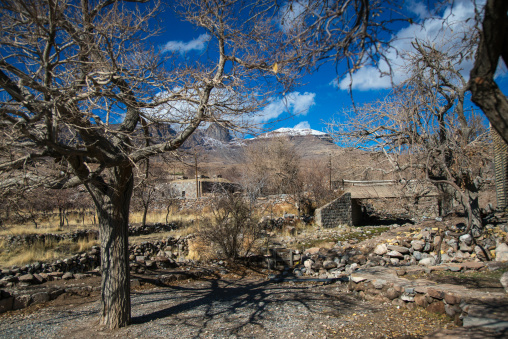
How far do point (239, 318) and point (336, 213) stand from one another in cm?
1467

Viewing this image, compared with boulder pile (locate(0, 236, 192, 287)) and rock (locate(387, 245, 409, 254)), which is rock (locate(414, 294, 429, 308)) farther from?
boulder pile (locate(0, 236, 192, 287))

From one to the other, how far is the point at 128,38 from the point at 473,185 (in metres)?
11.0

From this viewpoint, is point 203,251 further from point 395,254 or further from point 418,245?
point 418,245

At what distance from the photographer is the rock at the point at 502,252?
27.0ft

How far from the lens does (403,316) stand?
622cm

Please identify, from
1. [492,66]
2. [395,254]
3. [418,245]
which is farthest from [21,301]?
[418,245]

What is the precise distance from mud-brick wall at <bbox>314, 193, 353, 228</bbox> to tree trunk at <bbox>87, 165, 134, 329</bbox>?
15.4 metres

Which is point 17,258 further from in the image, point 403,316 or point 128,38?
point 403,316

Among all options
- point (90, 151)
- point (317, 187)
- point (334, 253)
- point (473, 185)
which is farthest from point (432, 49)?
point (317, 187)

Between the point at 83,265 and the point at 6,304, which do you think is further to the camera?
the point at 83,265

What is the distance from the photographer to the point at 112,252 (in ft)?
18.3

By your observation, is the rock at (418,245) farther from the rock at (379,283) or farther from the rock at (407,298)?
the rock at (407,298)

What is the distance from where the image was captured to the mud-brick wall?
1977cm

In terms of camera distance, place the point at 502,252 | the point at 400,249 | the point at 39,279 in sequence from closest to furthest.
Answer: the point at 502,252, the point at 39,279, the point at 400,249
